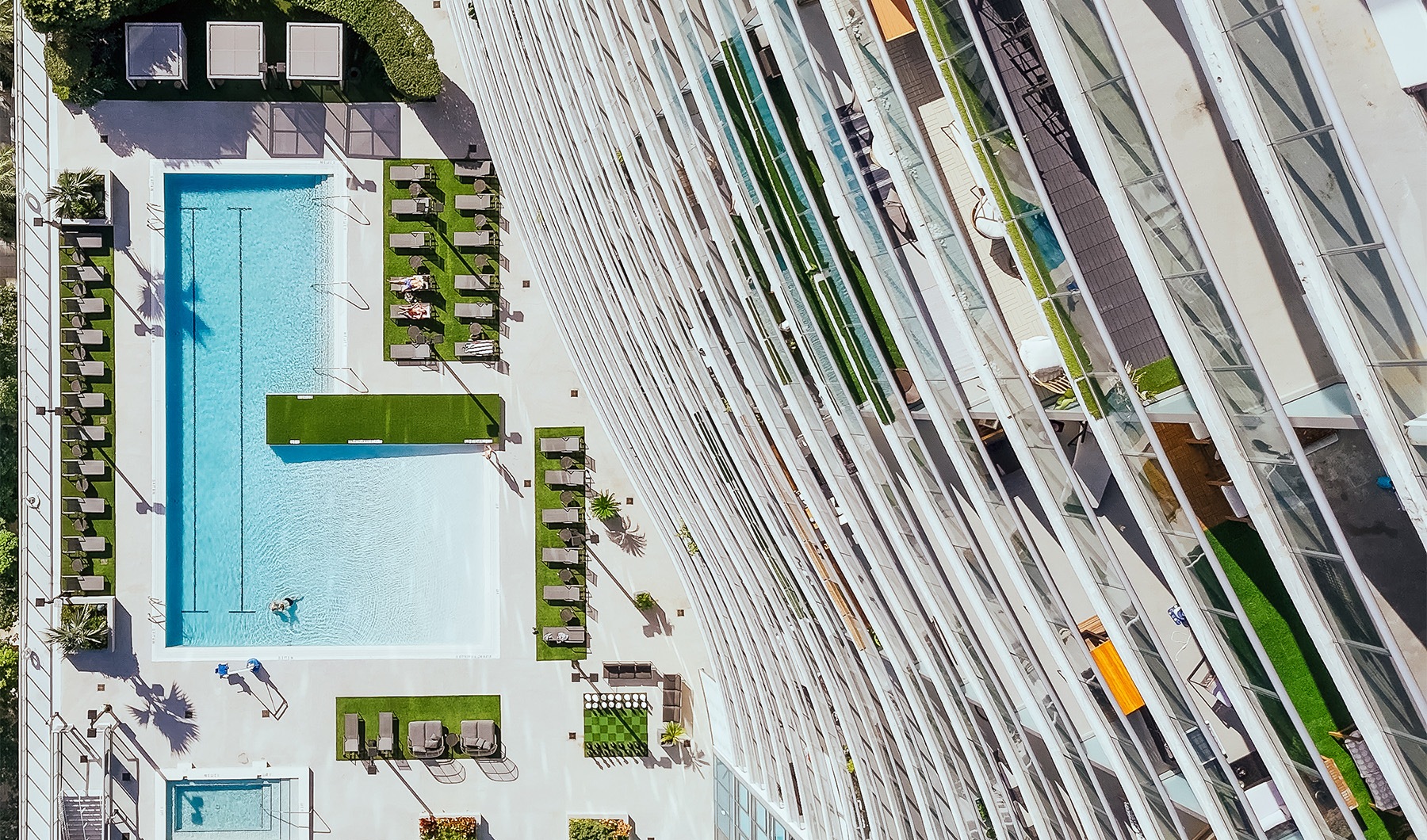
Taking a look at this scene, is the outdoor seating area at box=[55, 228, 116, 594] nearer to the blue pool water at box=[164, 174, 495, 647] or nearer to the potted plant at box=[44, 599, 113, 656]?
the potted plant at box=[44, 599, 113, 656]

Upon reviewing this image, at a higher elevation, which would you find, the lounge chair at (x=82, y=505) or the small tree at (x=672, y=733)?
the lounge chair at (x=82, y=505)

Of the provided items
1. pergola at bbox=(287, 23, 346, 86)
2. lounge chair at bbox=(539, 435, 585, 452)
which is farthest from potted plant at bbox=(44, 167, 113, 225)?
lounge chair at bbox=(539, 435, 585, 452)

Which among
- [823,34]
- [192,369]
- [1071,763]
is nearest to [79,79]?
[192,369]

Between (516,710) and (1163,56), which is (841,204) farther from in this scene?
(516,710)

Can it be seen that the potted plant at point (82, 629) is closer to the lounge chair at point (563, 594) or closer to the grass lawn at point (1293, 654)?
the lounge chair at point (563, 594)

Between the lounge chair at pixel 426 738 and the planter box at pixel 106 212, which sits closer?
the planter box at pixel 106 212

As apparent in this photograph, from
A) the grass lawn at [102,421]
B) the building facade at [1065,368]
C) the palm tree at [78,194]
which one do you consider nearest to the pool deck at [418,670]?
the grass lawn at [102,421]

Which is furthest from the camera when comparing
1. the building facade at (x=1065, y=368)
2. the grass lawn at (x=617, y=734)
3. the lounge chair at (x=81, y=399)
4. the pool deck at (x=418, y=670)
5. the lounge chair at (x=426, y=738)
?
the grass lawn at (x=617, y=734)
